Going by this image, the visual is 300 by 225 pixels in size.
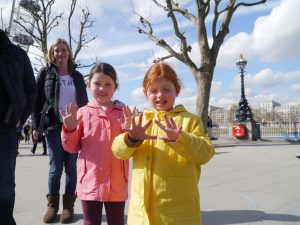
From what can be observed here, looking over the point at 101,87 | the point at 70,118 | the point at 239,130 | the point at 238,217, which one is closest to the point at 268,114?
the point at 239,130

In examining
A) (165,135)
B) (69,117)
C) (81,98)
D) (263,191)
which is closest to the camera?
(165,135)

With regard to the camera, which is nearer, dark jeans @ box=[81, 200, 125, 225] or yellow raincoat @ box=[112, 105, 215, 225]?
yellow raincoat @ box=[112, 105, 215, 225]

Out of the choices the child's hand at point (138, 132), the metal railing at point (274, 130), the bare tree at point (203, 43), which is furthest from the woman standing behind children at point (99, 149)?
the metal railing at point (274, 130)

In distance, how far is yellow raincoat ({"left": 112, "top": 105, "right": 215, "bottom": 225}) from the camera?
7.17 ft

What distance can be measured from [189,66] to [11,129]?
12.3 m

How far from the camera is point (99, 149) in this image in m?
2.80

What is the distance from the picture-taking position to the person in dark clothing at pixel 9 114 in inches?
109

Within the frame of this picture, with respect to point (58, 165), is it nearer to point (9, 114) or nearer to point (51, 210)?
point (51, 210)

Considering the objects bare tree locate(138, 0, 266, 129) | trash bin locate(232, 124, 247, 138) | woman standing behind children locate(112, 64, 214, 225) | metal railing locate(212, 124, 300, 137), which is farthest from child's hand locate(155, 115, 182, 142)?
metal railing locate(212, 124, 300, 137)

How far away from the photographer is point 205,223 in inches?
149

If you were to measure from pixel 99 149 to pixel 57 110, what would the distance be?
4.42ft

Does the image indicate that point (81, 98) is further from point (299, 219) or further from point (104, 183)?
point (299, 219)

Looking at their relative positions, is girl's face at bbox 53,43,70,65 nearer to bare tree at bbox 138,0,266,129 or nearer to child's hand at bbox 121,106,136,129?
child's hand at bbox 121,106,136,129

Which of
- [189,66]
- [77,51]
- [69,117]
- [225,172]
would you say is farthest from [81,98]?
[77,51]
